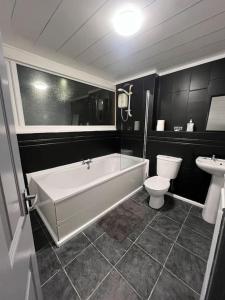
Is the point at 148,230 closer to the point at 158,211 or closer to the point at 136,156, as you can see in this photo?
the point at 158,211

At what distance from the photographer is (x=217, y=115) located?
1.98m

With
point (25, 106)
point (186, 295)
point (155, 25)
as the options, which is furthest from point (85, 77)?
point (186, 295)

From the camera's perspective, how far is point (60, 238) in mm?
1491

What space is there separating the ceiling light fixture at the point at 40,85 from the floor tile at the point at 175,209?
2676 mm

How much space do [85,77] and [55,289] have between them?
9.41 ft

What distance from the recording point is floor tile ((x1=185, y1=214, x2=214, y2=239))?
1.67m

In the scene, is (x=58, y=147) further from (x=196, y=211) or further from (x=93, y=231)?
(x=196, y=211)

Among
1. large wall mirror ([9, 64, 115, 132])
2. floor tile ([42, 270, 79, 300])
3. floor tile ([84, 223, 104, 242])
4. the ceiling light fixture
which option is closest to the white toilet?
floor tile ([84, 223, 104, 242])

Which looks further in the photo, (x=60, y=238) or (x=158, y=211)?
(x=158, y=211)

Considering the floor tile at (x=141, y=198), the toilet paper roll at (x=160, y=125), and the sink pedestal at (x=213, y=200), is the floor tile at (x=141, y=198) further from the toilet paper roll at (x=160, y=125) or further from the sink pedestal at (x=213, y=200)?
the toilet paper roll at (x=160, y=125)

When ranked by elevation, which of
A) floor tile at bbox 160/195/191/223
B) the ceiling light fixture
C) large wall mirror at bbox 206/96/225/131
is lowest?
floor tile at bbox 160/195/191/223

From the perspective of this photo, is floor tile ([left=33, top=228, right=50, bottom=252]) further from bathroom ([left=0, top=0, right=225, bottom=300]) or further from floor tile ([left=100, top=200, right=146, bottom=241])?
floor tile ([left=100, top=200, right=146, bottom=241])

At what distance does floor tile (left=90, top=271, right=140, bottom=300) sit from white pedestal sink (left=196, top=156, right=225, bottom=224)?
1422 millimetres

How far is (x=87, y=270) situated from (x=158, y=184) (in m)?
1.41
